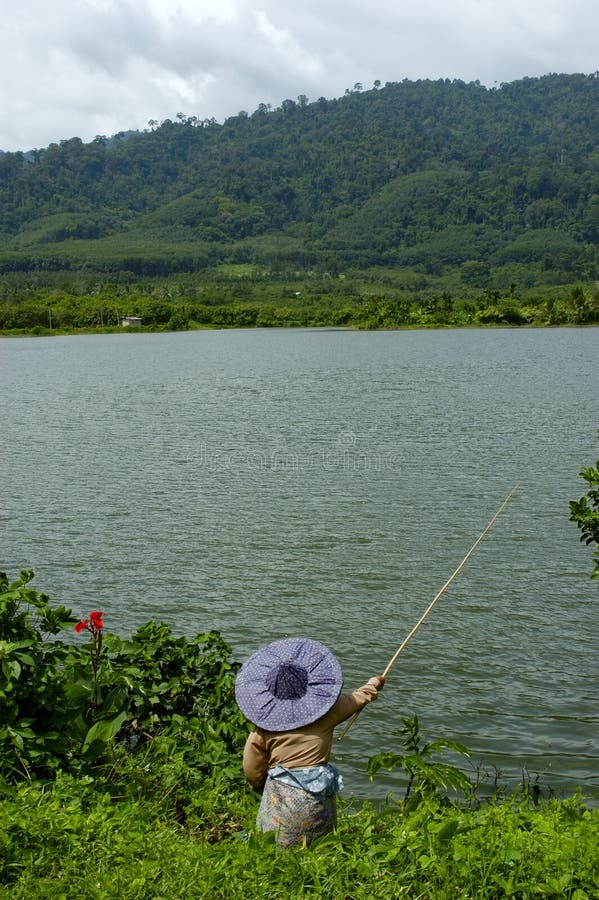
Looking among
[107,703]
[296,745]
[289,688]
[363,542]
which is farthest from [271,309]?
[296,745]

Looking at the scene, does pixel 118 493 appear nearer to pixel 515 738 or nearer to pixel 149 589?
pixel 149 589

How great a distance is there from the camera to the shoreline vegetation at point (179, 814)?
4.07 m

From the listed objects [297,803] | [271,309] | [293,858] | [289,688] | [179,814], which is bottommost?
[179,814]

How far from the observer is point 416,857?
4.21 metres

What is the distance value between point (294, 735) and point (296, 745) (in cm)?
5

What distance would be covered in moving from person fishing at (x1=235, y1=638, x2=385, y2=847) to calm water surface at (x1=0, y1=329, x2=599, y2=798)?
2.39m

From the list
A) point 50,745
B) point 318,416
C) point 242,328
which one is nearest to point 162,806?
point 50,745

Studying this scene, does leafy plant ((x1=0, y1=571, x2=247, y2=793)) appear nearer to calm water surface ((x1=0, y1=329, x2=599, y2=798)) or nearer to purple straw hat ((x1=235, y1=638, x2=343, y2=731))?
purple straw hat ((x1=235, y1=638, x2=343, y2=731))

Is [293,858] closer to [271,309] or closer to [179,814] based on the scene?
[179,814]

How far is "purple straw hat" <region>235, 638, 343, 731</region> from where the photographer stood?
4.70 metres

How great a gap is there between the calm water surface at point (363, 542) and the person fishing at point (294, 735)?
7.86 feet

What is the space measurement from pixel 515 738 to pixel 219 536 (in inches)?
302

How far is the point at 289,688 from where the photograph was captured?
4781mm

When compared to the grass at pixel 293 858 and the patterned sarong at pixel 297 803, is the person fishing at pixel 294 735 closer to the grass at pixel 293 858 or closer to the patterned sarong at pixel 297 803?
the patterned sarong at pixel 297 803
